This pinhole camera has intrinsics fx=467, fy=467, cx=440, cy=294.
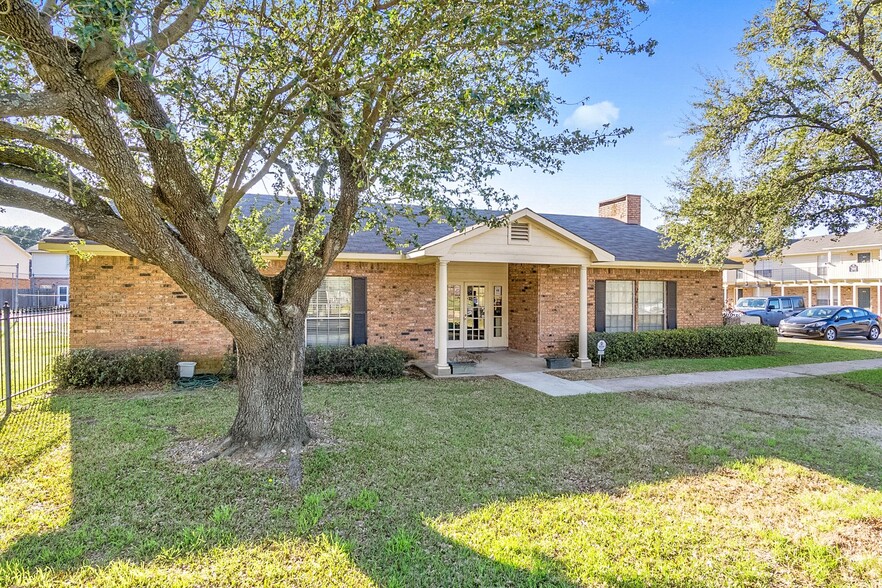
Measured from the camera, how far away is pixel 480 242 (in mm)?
11086

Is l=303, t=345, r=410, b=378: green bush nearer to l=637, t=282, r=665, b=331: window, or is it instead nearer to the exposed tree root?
the exposed tree root

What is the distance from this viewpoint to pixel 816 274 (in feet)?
104

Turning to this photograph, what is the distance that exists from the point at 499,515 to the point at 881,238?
38.1 m

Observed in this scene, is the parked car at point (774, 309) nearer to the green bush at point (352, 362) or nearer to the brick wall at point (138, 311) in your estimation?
the green bush at point (352, 362)

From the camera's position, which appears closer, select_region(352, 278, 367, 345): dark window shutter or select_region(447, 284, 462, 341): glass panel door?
select_region(352, 278, 367, 345): dark window shutter

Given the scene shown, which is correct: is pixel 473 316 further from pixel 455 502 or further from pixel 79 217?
pixel 79 217

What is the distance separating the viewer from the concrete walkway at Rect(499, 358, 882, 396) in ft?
31.5

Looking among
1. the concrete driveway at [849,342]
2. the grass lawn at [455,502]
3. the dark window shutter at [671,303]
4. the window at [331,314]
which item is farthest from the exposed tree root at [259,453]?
the concrete driveway at [849,342]

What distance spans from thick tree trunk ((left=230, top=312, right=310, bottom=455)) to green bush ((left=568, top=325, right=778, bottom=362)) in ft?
30.8

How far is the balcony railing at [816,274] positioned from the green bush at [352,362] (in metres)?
32.1

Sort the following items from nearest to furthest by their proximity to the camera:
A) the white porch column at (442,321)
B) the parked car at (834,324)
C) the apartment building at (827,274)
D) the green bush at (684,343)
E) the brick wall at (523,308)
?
the white porch column at (442,321) < the green bush at (684,343) < the brick wall at (523,308) < the parked car at (834,324) < the apartment building at (827,274)

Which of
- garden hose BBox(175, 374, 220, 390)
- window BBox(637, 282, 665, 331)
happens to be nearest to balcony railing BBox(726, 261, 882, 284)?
window BBox(637, 282, 665, 331)

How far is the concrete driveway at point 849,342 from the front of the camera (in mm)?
17539

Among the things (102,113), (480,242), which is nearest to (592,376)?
(480,242)
